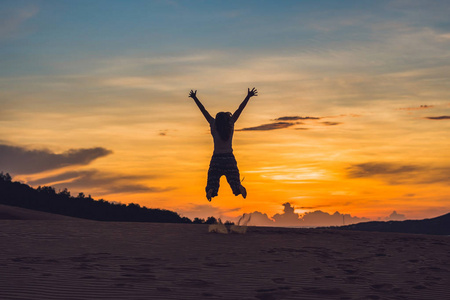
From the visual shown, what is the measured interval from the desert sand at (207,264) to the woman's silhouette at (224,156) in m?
1.27

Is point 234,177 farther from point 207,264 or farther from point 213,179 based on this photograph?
point 207,264

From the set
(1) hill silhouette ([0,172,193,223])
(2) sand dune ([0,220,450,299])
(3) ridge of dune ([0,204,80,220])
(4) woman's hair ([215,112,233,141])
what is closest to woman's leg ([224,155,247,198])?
(4) woman's hair ([215,112,233,141])

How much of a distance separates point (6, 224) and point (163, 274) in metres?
8.10

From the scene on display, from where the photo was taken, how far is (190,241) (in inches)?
530

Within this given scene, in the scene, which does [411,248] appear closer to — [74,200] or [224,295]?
[224,295]

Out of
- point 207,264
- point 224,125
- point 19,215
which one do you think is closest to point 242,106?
point 224,125

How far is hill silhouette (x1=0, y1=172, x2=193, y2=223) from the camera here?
121 feet

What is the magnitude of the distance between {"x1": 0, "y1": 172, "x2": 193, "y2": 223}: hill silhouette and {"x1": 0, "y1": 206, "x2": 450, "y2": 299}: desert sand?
21.4 meters

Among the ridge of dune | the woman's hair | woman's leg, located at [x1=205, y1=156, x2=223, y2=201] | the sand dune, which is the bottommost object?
the sand dune

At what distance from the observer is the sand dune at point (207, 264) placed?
8320mm

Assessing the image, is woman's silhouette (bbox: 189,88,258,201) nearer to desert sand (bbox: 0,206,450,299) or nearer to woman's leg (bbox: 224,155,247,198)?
woman's leg (bbox: 224,155,247,198)

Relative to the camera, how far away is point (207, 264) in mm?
10438

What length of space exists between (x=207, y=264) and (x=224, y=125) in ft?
13.7

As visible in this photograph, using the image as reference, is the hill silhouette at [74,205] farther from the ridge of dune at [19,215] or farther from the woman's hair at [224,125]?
the woman's hair at [224,125]
